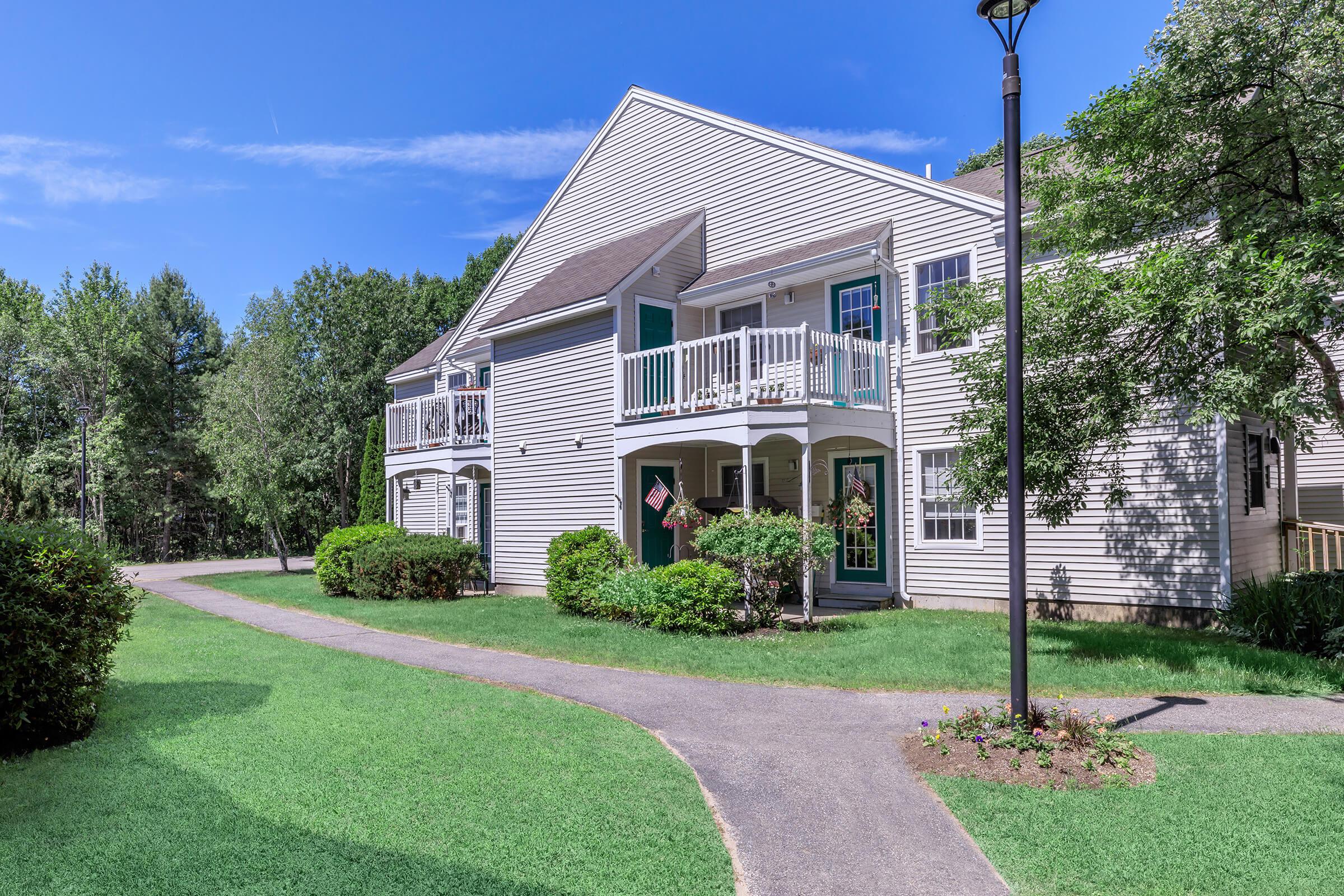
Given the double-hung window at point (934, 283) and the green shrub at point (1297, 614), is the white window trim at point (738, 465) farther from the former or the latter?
the green shrub at point (1297, 614)

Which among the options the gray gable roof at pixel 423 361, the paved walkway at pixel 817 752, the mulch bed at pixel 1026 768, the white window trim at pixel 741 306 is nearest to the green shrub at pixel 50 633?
the paved walkway at pixel 817 752

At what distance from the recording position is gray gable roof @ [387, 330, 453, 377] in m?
25.7

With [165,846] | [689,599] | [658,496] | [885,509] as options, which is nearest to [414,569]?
[658,496]

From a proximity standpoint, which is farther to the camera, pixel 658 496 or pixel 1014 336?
pixel 658 496

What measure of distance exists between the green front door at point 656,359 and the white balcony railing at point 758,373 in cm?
2

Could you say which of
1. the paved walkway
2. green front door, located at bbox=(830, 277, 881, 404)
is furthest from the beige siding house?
the paved walkway

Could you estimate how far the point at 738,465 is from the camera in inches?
650

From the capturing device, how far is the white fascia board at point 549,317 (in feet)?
52.2

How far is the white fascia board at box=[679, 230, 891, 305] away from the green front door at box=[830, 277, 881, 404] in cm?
88

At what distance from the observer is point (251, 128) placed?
60.0ft

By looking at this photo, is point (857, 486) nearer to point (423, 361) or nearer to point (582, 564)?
point (582, 564)

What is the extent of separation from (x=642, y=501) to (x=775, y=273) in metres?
5.16

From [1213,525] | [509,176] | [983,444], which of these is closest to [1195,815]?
[983,444]

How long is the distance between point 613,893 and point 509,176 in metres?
37.8
